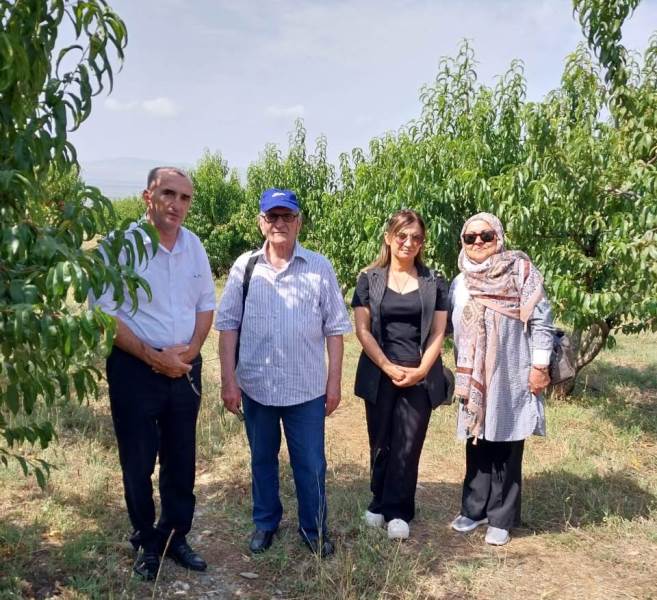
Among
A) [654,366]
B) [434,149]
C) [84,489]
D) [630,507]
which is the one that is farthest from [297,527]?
[654,366]

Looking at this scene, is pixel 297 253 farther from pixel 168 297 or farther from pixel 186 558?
pixel 186 558

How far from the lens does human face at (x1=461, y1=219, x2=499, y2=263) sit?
353 cm

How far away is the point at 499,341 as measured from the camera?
355 cm

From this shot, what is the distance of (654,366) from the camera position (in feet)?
30.1

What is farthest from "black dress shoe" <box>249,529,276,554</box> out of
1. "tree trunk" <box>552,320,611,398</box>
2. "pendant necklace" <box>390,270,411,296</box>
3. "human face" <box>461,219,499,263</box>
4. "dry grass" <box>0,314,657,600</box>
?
"tree trunk" <box>552,320,611,398</box>

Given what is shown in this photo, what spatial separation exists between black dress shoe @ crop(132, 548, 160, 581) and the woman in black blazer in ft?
4.30

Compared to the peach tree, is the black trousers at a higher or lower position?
lower

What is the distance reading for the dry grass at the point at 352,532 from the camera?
3.23 metres

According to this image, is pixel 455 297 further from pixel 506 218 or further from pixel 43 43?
pixel 43 43

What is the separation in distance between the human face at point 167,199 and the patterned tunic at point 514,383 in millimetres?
1735

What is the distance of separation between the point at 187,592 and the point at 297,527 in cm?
84

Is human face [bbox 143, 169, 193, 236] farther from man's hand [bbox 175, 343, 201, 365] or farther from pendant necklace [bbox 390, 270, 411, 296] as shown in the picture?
pendant necklace [bbox 390, 270, 411, 296]

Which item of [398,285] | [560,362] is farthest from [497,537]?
[398,285]

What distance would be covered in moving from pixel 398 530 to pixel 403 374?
3.03ft
